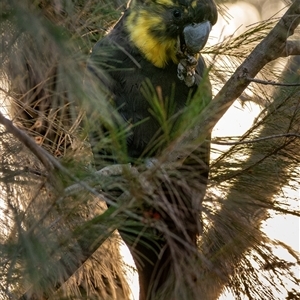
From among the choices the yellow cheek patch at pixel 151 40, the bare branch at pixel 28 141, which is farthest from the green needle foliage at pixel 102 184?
the yellow cheek patch at pixel 151 40

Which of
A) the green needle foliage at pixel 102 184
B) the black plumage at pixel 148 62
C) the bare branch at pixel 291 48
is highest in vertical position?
the black plumage at pixel 148 62

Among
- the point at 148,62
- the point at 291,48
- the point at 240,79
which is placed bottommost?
the point at 240,79

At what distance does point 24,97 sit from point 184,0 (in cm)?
59

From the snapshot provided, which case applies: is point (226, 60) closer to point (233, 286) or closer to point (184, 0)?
point (184, 0)

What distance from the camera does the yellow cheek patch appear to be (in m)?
2.10

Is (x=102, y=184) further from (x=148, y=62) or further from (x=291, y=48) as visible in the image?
(x=148, y=62)

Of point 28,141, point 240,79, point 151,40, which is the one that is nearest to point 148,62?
point 151,40

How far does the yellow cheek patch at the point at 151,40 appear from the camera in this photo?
2100 mm

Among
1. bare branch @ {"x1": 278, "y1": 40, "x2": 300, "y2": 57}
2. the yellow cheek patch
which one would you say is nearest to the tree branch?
bare branch @ {"x1": 278, "y1": 40, "x2": 300, "y2": 57}

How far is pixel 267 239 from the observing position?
160 centimetres

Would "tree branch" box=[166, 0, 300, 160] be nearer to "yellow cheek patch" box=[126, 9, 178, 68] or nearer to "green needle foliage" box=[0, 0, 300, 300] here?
"green needle foliage" box=[0, 0, 300, 300]

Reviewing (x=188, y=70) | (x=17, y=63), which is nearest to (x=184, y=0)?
(x=188, y=70)

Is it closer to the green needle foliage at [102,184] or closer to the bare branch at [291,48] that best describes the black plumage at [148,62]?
the green needle foliage at [102,184]

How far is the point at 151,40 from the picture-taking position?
2.11 m
